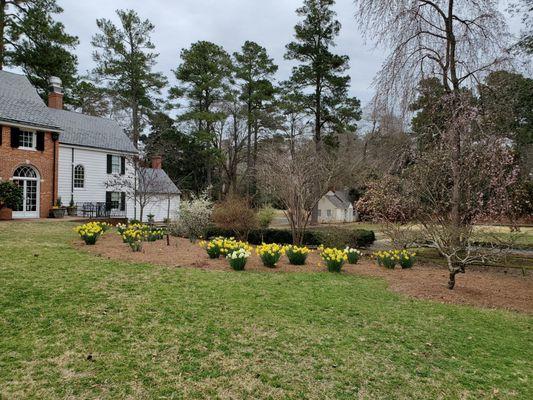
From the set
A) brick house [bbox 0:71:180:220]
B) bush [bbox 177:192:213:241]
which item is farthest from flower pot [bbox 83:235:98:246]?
brick house [bbox 0:71:180:220]

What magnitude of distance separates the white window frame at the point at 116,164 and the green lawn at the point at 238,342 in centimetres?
1955

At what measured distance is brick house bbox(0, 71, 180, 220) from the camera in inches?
734

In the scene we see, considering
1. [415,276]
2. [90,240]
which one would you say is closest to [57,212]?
[90,240]

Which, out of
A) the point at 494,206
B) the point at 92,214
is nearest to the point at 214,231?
the point at 92,214

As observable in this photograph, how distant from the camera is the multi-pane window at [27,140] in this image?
18.9m

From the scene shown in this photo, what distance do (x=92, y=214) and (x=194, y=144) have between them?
15.0m

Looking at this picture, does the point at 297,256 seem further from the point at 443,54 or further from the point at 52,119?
the point at 52,119

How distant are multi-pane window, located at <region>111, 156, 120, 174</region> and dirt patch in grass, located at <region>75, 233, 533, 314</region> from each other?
14882mm

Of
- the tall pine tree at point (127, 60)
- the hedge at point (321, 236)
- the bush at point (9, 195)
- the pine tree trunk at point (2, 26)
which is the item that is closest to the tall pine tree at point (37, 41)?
the pine tree trunk at point (2, 26)

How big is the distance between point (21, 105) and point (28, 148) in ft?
8.15

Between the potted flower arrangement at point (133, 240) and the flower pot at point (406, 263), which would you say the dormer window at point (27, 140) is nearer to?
the potted flower arrangement at point (133, 240)

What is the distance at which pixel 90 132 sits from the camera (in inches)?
984

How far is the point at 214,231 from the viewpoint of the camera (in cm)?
1742

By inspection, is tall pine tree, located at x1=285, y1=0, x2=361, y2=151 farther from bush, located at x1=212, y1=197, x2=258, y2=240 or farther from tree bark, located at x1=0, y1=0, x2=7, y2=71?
tree bark, located at x1=0, y1=0, x2=7, y2=71
